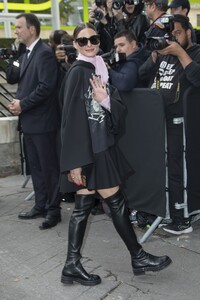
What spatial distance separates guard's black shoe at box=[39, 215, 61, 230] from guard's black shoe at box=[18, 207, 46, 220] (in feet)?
1.02

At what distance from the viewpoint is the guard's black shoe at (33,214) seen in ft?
16.4

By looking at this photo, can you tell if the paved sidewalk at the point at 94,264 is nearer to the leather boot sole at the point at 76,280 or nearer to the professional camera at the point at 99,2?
the leather boot sole at the point at 76,280

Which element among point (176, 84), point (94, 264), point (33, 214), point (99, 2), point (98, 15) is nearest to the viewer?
point (94, 264)

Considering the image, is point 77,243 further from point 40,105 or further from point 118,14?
point 118,14

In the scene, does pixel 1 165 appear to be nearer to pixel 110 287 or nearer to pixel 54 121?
pixel 54 121

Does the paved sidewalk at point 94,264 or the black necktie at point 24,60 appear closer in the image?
the paved sidewalk at point 94,264

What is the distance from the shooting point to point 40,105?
15.3ft

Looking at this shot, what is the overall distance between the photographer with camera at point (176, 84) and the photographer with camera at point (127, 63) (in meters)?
0.18

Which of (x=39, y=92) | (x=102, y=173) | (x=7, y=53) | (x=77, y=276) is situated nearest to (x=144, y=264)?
(x=77, y=276)

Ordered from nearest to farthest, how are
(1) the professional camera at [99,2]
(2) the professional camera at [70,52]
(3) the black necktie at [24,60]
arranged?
(2) the professional camera at [70,52] → (3) the black necktie at [24,60] → (1) the professional camera at [99,2]

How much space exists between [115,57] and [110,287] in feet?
6.38

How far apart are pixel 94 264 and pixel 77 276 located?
396 mm

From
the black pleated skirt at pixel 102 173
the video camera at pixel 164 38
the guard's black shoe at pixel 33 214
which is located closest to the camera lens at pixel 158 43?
the video camera at pixel 164 38

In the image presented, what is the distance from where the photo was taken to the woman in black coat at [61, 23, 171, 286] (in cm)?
312
